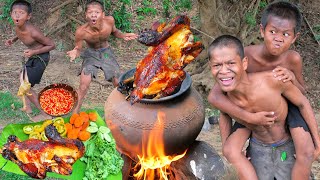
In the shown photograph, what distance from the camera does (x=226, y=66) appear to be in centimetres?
362

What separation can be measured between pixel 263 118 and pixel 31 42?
14.1 feet

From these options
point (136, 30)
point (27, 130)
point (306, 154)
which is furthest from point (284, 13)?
point (136, 30)

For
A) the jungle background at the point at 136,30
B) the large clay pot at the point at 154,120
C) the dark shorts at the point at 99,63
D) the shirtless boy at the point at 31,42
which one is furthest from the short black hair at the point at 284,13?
the shirtless boy at the point at 31,42

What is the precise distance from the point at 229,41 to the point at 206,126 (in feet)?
10.9

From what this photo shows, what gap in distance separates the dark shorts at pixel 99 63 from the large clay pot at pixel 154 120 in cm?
336

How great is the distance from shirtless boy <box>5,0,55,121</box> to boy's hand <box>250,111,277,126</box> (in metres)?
3.76

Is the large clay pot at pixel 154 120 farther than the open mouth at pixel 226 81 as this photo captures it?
No

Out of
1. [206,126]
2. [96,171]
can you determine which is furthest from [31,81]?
[96,171]

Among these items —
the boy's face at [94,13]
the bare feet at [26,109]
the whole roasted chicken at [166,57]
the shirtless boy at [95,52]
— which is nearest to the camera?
the whole roasted chicken at [166,57]

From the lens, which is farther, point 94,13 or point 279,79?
point 94,13

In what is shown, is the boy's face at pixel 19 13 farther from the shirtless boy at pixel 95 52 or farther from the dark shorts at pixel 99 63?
the dark shorts at pixel 99 63

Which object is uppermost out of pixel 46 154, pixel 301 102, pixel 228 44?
pixel 228 44

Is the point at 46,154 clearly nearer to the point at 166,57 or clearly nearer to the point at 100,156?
the point at 100,156

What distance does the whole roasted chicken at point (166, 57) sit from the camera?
351 centimetres
